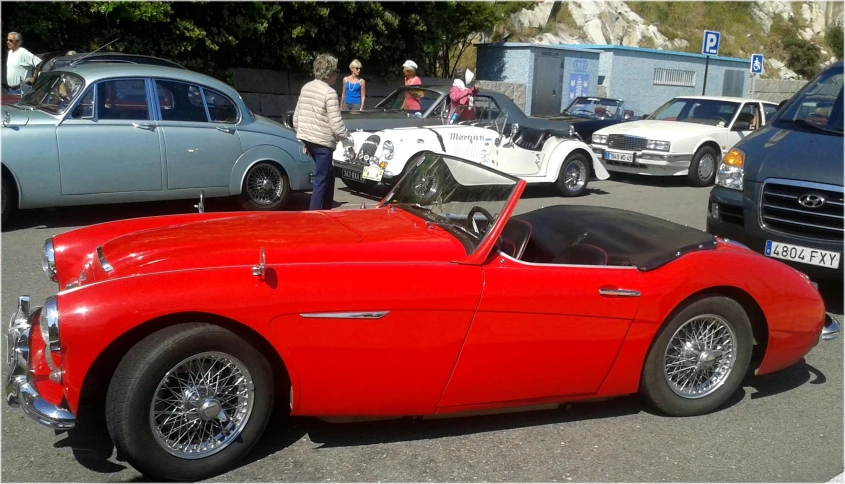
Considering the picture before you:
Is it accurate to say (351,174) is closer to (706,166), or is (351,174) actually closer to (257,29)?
(257,29)

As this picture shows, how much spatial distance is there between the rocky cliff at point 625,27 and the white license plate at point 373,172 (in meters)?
24.8

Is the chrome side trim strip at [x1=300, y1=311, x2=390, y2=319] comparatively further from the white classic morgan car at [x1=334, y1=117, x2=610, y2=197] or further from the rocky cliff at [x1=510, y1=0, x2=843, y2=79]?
the rocky cliff at [x1=510, y1=0, x2=843, y2=79]

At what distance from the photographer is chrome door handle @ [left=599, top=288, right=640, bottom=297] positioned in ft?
12.6

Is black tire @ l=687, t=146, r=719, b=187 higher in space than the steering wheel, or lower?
lower

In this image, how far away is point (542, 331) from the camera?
12.2ft

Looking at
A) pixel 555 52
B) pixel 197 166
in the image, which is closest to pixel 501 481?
pixel 197 166

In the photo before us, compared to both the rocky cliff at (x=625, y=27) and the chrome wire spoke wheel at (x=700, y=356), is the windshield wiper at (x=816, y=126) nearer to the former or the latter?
the chrome wire spoke wheel at (x=700, y=356)

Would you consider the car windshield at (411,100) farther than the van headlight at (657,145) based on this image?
No

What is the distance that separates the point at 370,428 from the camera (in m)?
3.90

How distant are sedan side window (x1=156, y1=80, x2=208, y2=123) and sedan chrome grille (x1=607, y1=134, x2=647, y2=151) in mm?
7650

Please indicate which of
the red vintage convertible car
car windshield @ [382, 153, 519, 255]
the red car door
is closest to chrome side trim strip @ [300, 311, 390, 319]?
the red vintage convertible car

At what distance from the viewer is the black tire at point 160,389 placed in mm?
3076

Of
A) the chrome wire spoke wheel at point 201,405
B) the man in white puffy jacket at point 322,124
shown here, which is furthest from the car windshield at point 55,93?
the chrome wire spoke wheel at point 201,405

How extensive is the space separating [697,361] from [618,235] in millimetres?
810
